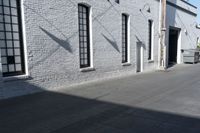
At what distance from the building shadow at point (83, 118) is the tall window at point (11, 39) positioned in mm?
1430

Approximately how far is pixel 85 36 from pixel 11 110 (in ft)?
19.8

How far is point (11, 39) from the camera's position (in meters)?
8.64

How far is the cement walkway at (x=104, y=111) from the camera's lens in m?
5.54

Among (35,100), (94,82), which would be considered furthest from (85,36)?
(35,100)

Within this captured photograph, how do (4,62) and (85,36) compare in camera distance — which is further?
(85,36)

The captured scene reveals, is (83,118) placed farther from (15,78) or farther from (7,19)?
(7,19)

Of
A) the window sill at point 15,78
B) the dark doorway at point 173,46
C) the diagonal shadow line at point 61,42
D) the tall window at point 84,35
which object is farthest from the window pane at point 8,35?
the dark doorway at point 173,46

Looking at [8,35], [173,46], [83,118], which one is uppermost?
[8,35]

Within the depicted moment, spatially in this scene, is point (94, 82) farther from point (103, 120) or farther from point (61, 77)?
point (103, 120)

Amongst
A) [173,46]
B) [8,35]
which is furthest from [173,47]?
[8,35]

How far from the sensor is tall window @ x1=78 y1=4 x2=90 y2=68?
11.6 m

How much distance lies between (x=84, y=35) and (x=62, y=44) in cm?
186

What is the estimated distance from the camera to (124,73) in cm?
1503

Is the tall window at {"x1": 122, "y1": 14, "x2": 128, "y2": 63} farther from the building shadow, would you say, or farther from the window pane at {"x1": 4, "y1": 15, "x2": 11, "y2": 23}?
the window pane at {"x1": 4, "y1": 15, "x2": 11, "y2": 23}
